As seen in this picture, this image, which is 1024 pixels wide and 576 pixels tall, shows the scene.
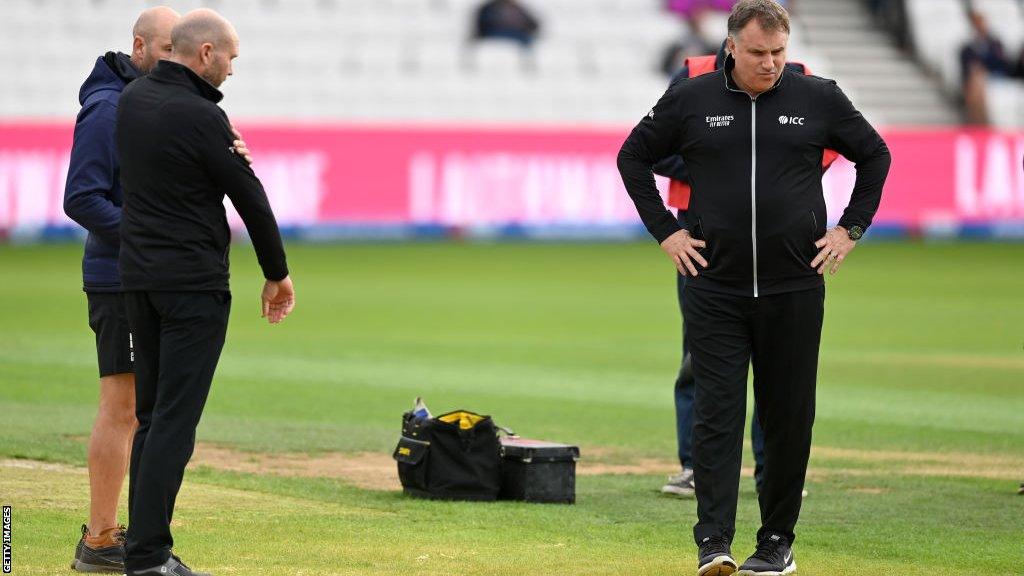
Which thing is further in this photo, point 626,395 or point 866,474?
point 626,395

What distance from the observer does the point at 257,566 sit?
6.81 meters

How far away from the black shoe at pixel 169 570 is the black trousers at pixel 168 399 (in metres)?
0.02

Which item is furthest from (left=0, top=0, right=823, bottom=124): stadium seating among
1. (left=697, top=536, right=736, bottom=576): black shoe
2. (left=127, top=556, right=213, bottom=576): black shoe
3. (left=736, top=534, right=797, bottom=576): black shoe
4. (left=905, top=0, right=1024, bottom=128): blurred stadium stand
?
(left=697, top=536, right=736, bottom=576): black shoe

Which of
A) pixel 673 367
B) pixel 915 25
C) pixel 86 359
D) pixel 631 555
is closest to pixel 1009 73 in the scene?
pixel 915 25

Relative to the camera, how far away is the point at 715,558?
654cm

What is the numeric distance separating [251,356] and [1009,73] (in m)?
26.5

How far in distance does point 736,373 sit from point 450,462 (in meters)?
2.42

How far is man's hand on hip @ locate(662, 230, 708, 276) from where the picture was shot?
6.75m

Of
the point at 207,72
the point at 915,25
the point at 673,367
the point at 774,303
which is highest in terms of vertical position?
the point at 915,25

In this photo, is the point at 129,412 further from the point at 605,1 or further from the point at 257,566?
the point at 605,1

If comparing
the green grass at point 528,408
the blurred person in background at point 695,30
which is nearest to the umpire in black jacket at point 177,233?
the green grass at point 528,408

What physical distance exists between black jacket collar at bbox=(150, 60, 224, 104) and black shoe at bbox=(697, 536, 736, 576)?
2.65 meters

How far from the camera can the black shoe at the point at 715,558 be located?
6535 millimetres

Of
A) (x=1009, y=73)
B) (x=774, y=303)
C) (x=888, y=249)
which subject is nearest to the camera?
(x=774, y=303)
